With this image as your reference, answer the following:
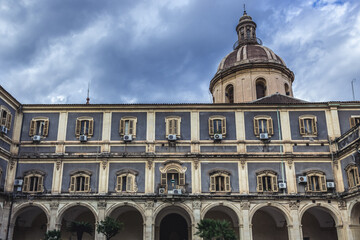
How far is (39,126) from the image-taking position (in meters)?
32.4

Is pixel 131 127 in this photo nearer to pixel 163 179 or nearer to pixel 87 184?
pixel 163 179

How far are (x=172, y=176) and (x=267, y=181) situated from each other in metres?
7.59

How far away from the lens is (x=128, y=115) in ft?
107

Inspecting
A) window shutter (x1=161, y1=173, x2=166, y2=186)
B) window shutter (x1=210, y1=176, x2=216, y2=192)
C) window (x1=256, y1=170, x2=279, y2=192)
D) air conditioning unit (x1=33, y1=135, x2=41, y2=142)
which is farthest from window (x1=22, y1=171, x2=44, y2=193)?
window (x1=256, y1=170, x2=279, y2=192)

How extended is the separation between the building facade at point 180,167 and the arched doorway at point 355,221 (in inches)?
2.9

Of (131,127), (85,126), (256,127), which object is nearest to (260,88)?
(256,127)

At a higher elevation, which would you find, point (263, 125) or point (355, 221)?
point (263, 125)

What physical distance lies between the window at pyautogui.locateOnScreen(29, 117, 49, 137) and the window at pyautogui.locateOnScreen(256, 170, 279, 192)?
17.9m

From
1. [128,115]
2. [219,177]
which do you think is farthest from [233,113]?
[128,115]

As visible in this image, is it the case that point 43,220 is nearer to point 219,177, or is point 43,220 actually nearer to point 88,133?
point 88,133

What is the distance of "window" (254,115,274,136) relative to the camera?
31.9m

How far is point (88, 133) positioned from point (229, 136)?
1173cm

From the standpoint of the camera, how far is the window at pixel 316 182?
99.2ft

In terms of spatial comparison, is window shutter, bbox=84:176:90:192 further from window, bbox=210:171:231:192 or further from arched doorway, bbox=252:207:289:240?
arched doorway, bbox=252:207:289:240
